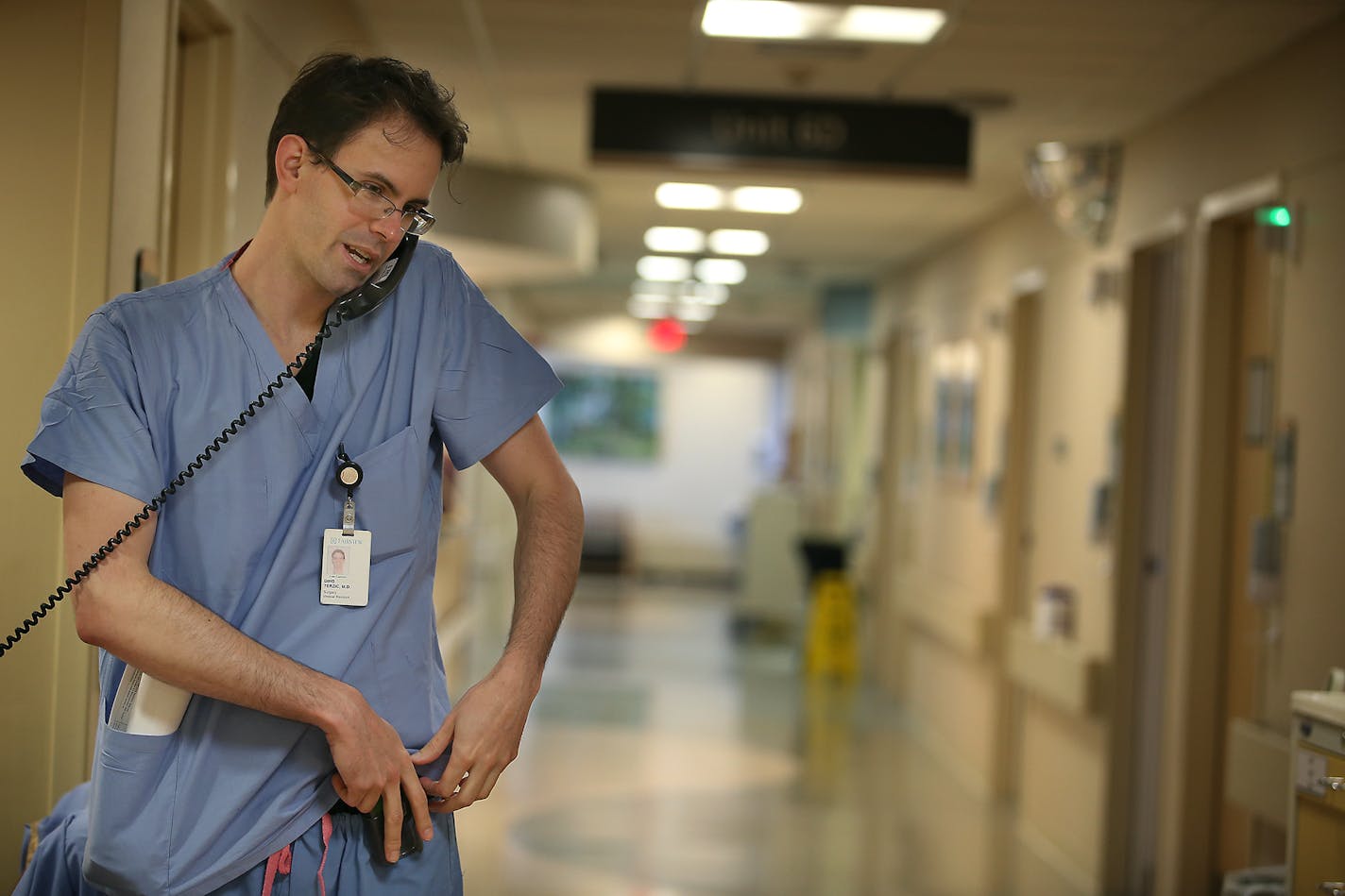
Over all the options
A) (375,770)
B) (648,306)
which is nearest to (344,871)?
(375,770)

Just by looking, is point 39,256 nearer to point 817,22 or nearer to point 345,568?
point 345,568

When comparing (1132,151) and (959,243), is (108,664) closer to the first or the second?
(1132,151)

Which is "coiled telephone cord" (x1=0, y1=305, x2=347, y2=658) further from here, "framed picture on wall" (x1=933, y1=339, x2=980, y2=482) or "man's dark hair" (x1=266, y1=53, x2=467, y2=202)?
"framed picture on wall" (x1=933, y1=339, x2=980, y2=482)

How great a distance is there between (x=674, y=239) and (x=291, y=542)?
763 cm

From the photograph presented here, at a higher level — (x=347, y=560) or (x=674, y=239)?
(x=674, y=239)

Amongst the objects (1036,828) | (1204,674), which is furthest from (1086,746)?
(1204,674)

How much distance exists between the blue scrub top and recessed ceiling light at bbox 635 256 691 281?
8.48 meters

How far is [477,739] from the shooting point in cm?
158

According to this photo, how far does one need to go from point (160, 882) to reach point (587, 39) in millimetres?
3612

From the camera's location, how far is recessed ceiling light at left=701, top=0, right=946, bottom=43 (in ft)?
13.3

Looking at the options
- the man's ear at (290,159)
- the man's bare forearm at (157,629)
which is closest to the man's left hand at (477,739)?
the man's bare forearm at (157,629)

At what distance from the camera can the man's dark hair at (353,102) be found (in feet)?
5.14

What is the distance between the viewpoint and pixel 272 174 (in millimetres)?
1657

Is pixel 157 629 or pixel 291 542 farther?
pixel 291 542
